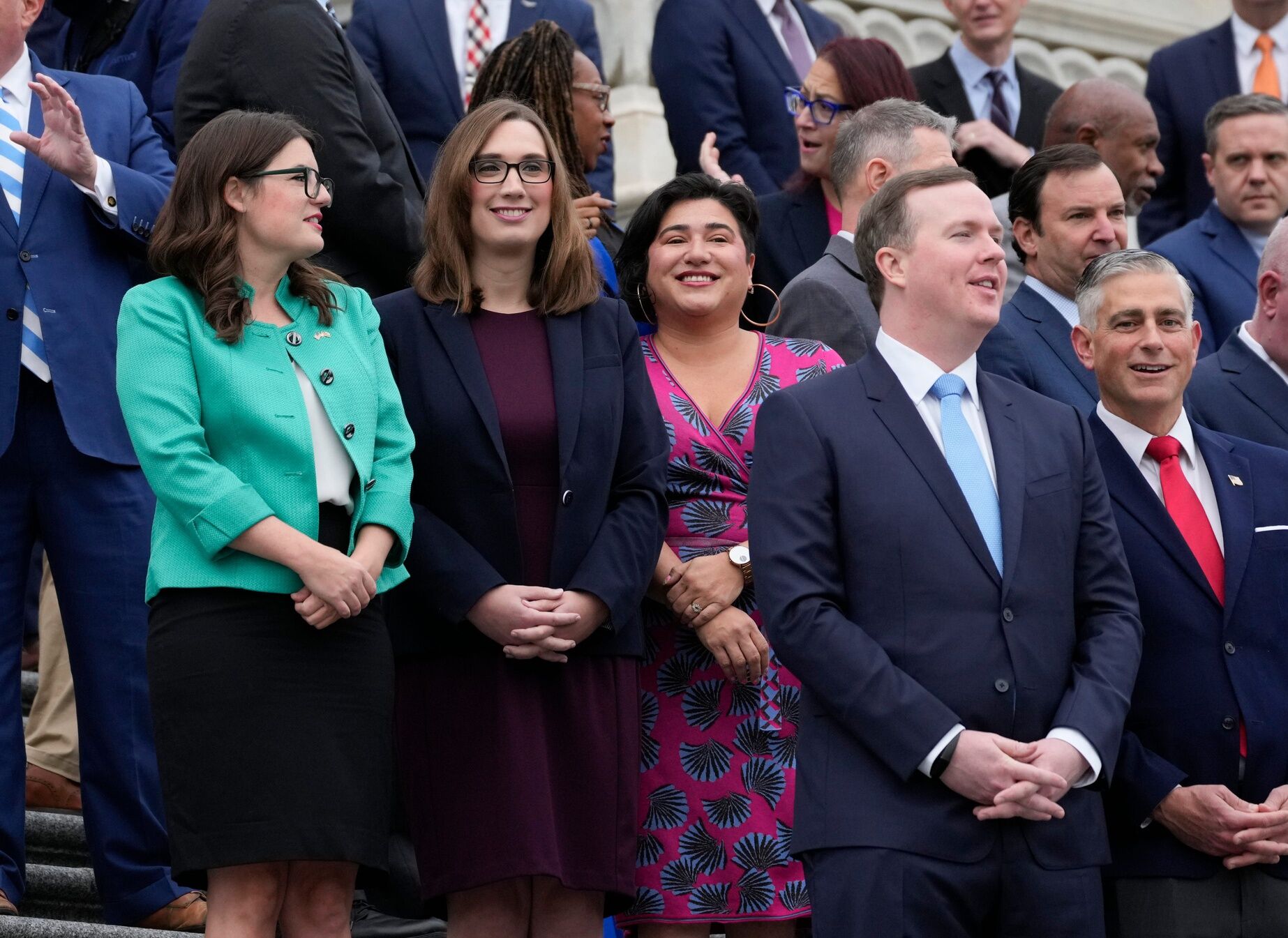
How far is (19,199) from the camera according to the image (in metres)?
4.55

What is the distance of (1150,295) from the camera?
4.58m

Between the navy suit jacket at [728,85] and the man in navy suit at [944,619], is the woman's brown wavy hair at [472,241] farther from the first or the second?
the navy suit jacket at [728,85]

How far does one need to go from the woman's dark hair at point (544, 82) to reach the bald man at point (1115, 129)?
5.52 ft

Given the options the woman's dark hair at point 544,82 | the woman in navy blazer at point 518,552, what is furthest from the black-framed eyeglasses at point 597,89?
the woman in navy blazer at point 518,552

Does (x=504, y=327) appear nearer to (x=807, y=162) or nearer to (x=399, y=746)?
(x=399, y=746)

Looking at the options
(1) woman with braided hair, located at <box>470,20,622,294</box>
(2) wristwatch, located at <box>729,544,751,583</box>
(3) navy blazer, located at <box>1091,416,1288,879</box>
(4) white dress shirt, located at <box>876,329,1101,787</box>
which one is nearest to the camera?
(4) white dress shirt, located at <box>876,329,1101,787</box>

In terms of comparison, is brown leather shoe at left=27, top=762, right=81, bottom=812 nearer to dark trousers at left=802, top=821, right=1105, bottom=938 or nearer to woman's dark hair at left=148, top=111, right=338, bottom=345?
woman's dark hair at left=148, top=111, right=338, bottom=345

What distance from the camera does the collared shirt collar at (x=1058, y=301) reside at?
517 cm

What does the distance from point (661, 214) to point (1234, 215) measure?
247 centimetres

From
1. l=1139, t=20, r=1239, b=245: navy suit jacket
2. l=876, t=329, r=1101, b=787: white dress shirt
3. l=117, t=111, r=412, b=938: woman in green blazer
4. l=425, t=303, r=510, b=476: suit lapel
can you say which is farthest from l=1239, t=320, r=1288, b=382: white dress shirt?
l=117, t=111, r=412, b=938: woman in green blazer

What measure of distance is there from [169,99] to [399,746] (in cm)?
215

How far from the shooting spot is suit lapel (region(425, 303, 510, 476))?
4.13 m

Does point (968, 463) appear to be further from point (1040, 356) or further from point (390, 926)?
point (390, 926)

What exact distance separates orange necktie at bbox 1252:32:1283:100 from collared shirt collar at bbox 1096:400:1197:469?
3825 mm
